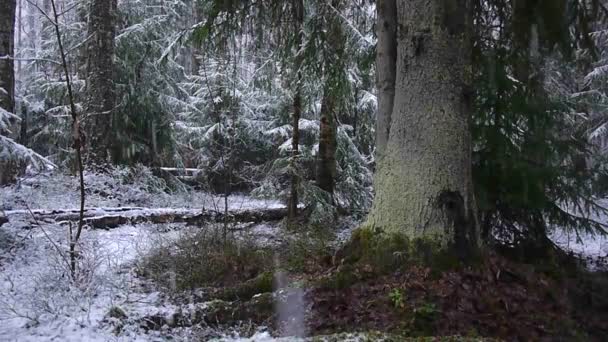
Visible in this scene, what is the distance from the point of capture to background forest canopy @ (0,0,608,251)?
6.11m

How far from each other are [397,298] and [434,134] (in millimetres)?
1668

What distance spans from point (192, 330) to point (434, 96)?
3.22 metres

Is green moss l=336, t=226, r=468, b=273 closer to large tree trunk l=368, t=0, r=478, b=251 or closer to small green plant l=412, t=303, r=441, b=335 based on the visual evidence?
large tree trunk l=368, t=0, r=478, b=251

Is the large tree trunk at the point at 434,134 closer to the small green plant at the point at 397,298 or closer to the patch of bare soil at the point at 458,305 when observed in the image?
the patch of bare soil at the point at 458,305

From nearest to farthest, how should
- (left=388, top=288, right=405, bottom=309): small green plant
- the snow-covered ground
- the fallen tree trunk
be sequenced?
the snow-covered ground
(left=388, top=288, right=405, bottom=309): small green plant
the fallen tree trunk

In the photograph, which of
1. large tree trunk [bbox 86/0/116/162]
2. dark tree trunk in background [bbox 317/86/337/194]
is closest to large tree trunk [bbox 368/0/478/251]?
dark tree trunk in background [bbox 317/86/337/194]

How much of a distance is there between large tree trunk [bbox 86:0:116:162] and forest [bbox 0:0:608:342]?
2177 mm

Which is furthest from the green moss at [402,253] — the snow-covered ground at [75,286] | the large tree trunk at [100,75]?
the large tree trunk at [100,75]

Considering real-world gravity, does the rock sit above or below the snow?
below

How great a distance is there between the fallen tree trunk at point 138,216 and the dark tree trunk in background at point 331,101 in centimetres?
153

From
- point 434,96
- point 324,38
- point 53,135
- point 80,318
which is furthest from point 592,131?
point 53,135

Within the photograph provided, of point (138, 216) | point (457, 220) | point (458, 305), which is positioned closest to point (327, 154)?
point (138, 216)

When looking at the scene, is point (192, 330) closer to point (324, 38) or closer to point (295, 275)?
point (295, 275)

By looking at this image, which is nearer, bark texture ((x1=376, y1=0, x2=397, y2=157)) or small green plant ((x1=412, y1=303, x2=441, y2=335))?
small green plant ((x1=412, y1=303, x2=441, y2=335))
